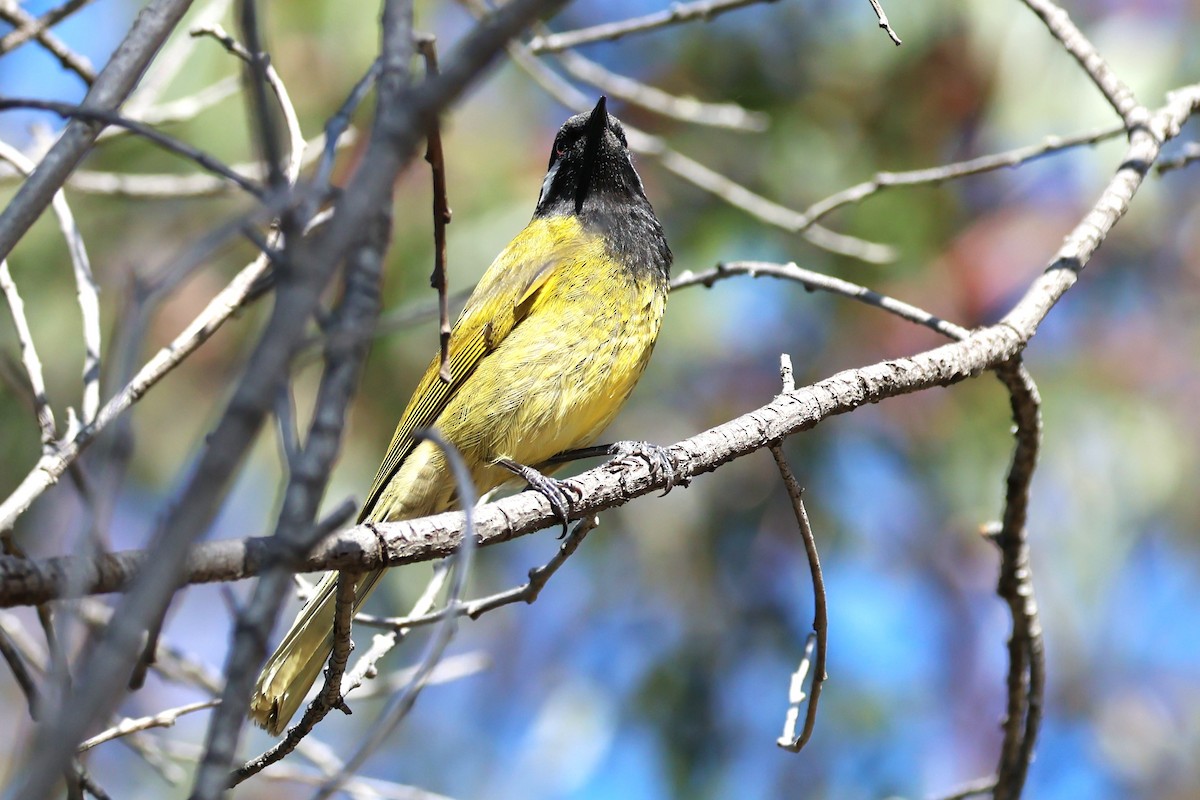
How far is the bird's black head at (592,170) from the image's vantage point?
486cm

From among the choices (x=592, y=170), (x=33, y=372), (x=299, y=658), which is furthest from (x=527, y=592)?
(x=592, y=170)

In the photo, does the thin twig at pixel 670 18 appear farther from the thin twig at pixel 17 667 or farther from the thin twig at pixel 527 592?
the thin twig at pixel 17 667

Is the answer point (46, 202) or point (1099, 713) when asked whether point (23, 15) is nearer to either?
point (46, 202)

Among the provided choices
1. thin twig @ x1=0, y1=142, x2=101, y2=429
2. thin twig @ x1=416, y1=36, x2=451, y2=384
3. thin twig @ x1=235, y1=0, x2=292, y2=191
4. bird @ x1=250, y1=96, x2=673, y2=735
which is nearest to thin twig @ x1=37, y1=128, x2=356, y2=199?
thin twig @ x1=0, y1=142, x2=101, y2=429

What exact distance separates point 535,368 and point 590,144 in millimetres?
1374

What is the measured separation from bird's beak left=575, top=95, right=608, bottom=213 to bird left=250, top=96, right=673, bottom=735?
1.05ft

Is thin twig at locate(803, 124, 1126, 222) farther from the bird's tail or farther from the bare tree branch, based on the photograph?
the bare tree branch

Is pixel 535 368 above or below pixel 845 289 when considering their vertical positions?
above

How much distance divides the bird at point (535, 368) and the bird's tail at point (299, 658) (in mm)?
15

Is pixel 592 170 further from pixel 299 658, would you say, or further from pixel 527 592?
pixel 527 592

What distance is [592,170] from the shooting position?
16.3 ft

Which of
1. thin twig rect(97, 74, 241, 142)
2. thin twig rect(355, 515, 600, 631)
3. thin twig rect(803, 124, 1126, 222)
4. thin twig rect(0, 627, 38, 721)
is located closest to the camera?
thin twig rect(0, 627, 38, 721)

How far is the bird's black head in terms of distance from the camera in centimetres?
486

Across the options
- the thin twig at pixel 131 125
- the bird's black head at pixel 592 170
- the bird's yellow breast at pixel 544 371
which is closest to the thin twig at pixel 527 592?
the bird's yellow breast at pixel 544 371
